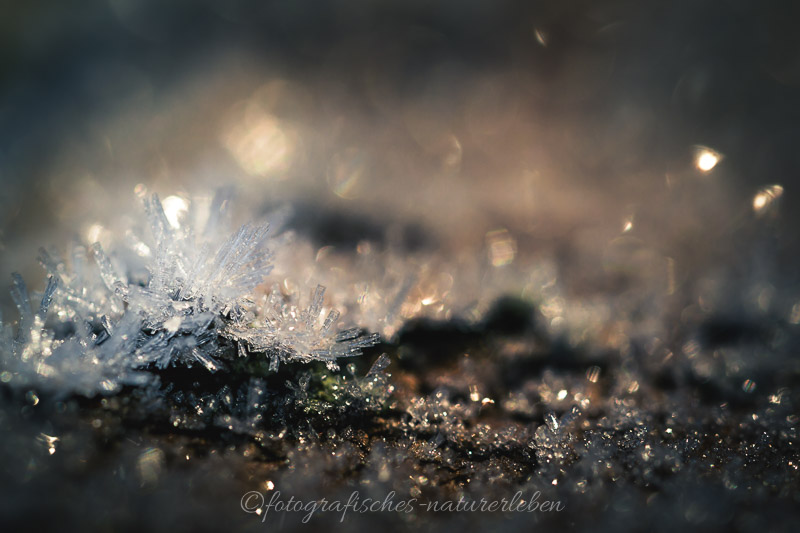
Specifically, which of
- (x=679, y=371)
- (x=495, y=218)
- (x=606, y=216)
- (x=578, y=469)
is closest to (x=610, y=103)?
(x=606, y=216)

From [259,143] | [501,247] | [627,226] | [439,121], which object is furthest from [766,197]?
[259,143]

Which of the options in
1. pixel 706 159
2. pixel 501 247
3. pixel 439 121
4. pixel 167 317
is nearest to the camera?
pixel 167 317

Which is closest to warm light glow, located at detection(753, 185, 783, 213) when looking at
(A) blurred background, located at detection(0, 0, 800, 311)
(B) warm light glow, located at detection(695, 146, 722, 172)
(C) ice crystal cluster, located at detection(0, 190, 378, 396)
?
(A) blurred background, located at detection(0, 0, 800, 311)

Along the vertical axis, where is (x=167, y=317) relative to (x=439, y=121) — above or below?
below

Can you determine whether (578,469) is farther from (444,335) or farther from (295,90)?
(295,90)

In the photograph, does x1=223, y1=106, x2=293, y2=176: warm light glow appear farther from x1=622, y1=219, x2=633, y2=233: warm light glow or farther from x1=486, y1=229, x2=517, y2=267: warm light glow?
x1=622, y1=219, x2=633, y2=233: warm light glow

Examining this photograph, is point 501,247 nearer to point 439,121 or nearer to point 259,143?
point 439,121
